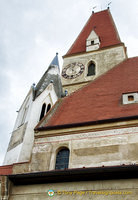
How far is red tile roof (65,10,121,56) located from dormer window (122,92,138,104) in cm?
899

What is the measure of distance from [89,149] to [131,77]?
4883mm

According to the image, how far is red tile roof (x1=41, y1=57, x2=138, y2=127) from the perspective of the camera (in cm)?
901

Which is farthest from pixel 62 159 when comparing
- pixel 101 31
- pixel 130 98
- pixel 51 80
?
pixel 101 31

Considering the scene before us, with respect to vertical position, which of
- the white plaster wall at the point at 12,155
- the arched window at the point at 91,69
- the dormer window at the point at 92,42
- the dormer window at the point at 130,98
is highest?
the dormer window at the point at 92,42

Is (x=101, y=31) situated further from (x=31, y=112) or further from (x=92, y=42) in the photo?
(x=31, y=112)

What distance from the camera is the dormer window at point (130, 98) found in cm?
935

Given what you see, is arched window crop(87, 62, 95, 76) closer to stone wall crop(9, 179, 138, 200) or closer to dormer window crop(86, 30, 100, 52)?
dormer window crop(86, 30, 100, 52)

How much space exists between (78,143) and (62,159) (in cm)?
74

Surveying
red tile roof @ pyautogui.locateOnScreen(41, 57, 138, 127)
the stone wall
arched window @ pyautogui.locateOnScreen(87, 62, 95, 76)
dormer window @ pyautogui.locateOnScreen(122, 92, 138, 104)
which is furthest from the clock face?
the stone wall

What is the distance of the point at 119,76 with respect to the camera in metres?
12.1

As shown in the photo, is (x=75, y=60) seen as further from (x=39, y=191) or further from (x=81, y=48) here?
(x=39, y=191)

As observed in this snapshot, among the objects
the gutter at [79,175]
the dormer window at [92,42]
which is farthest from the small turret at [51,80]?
the gutter at [79,175]

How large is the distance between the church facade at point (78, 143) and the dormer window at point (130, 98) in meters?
0.04

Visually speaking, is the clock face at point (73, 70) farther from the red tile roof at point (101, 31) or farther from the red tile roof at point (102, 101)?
the red tile roof at point (102, 101)
